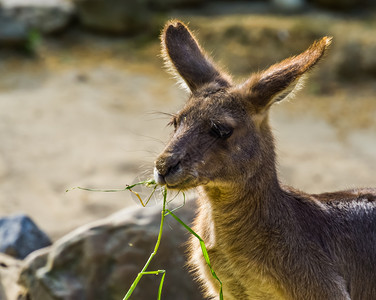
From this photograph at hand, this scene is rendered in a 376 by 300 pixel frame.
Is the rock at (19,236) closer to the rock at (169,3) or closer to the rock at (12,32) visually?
the rock at (12,32)

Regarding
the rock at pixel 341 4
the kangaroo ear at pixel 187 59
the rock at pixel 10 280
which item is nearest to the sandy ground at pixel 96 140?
the rock at pixel 10 280

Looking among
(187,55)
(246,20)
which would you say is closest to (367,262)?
(187,55)

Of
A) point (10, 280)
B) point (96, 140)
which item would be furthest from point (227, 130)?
point (96, 140)

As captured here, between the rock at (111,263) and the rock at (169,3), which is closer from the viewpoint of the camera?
the rock at (111,263)

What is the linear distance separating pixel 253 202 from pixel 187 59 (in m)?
1.17

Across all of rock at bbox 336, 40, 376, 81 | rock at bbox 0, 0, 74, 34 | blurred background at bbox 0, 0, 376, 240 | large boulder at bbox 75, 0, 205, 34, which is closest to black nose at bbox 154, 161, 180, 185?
blurred background at bbox 0, 0, 376, 240

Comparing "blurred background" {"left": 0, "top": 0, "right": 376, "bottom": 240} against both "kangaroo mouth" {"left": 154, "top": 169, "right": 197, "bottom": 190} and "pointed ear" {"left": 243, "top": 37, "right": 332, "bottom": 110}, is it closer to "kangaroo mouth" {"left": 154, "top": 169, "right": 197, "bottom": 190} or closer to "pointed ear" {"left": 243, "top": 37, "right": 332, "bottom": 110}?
"pointed ear" {"left": 243, "top": 37, "right": 332, "bottom": 110}

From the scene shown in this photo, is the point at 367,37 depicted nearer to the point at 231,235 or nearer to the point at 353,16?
the point at 353,16

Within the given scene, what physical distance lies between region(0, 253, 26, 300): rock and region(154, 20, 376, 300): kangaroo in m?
1.70

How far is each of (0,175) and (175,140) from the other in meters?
4.69

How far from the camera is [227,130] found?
4352mm

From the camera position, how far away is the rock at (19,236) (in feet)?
21.5

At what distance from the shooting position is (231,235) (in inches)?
184

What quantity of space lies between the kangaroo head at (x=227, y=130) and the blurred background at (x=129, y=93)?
2.44 metres
